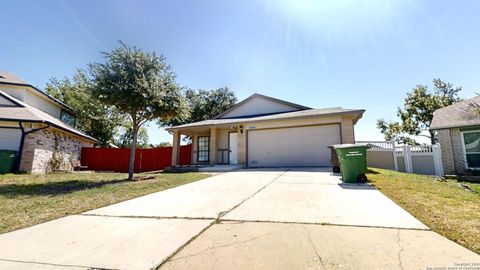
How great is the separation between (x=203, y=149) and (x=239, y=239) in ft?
44.9

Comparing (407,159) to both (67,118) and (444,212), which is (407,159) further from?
(67,118)

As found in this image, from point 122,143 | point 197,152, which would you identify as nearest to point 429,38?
point 197,152

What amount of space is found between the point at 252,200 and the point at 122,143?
36.2 metres

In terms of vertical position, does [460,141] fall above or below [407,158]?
above

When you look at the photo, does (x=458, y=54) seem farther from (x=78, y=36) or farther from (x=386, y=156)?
(x=78, y=36)

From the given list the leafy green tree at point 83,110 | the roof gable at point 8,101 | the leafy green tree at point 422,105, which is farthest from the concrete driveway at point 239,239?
the leafy green tree at point 422,105

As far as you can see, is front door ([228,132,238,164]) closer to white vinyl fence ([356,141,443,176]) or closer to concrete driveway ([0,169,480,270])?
white vinyl fence ([356,141,443,176])

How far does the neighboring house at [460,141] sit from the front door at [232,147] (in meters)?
11.2

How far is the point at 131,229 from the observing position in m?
2.91

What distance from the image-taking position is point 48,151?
12.3 meters

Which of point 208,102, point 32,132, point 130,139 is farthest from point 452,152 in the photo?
point 130,139

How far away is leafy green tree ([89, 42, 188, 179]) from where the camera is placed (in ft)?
27.6

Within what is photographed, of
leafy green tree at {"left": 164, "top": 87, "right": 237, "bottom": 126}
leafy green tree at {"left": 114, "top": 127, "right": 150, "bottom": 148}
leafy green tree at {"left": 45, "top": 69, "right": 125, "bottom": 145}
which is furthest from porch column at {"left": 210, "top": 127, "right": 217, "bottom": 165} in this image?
leafy green tree at {"left": 114, "top": 127, "right": 150, "bottom": 148}

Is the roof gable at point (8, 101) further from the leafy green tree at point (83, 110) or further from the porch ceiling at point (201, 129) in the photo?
the porch ceiling at point (201, 129)
